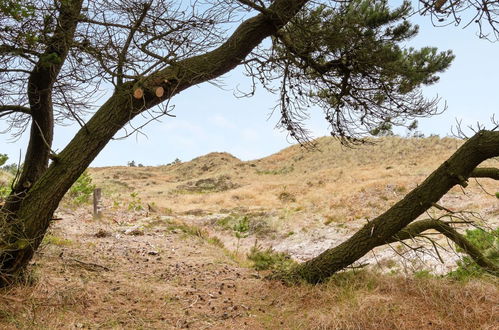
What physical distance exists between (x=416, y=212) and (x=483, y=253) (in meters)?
2.16

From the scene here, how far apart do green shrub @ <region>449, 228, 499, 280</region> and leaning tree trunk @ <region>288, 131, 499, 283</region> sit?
205 millimetres

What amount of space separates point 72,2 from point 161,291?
153 inches

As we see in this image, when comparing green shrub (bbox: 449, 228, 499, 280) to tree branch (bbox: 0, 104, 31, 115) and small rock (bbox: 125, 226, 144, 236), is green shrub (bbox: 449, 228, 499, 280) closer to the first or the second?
tree branch (bbox: 0, 104, 31, 115)

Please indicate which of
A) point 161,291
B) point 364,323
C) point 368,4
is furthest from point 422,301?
point 368,4

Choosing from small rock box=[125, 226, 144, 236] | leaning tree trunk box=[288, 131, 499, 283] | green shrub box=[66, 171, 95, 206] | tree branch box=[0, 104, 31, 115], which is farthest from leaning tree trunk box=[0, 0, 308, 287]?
green shrub box=[66, 171, 95, 206]

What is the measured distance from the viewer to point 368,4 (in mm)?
7793

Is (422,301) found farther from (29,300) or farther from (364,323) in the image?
(29,300)

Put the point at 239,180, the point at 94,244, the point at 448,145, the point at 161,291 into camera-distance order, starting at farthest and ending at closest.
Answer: the point at 239,180 < the point at 448,145 < the point at 94,244 < the point at 161,291

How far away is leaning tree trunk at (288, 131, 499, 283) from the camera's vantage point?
14.8 ft

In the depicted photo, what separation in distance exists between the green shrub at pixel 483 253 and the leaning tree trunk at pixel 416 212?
0.20 meters

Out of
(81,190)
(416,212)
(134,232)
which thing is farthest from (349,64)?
(81,190)

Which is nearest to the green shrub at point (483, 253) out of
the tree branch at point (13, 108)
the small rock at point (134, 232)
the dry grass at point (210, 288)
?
the dry grass at point (210, 288)

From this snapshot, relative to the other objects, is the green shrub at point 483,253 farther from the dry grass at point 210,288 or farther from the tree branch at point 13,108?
the tree branch at point 13,108

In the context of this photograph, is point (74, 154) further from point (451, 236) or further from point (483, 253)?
point (483, 253)
